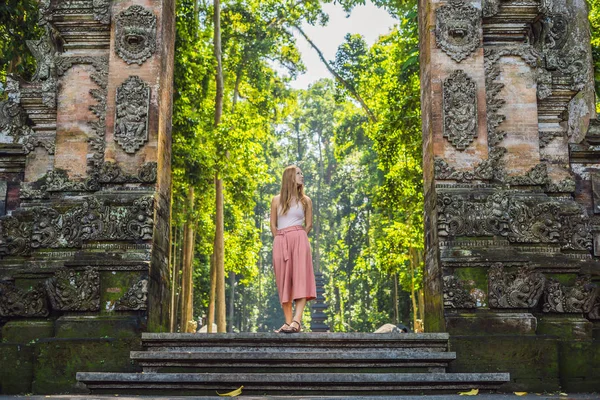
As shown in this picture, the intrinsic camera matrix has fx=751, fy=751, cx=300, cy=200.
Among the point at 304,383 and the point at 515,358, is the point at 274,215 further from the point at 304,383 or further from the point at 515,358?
the point at 515,358

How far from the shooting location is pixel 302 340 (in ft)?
23.3

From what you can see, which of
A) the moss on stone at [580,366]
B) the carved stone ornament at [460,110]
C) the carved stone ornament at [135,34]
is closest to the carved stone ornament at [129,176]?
the carved stone ornament at [135,34]

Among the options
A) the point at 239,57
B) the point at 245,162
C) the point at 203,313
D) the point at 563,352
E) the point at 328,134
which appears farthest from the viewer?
the point at 328,134

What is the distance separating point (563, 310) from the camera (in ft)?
A: 24.9

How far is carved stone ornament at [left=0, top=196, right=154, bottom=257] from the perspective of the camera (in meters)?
7.73

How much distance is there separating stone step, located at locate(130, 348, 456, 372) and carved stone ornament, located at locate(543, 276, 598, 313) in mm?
1338

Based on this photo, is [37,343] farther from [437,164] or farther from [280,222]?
[437,164]

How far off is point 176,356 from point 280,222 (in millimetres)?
2115

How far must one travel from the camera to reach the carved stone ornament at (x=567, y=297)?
7.58 meters

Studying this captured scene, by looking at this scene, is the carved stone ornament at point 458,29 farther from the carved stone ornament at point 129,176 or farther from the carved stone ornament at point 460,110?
the carved stone ornament at point 129,176

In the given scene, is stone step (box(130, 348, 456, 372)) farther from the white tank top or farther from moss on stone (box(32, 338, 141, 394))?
the white tank top

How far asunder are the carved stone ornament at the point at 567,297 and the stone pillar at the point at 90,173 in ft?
13.2

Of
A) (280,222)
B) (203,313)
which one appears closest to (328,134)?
(203,313)

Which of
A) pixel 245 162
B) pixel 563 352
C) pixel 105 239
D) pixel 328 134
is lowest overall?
pixel 563 352
